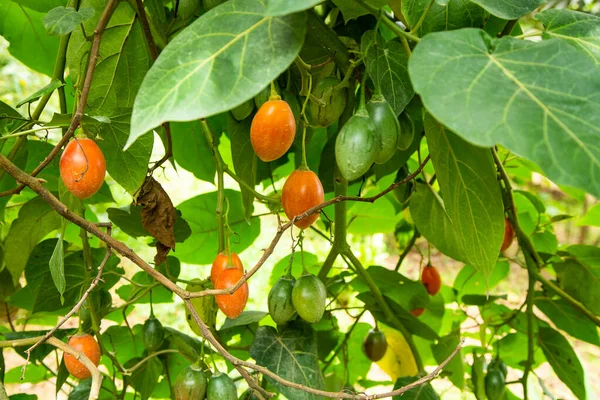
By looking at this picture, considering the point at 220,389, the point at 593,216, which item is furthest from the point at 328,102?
the point at 593,216

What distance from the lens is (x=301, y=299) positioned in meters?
0.61

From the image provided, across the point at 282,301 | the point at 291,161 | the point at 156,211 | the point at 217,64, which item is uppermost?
the point at 217,64

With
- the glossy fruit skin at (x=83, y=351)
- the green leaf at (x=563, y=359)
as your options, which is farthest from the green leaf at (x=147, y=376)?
the green leaf at (x=563, y=359)

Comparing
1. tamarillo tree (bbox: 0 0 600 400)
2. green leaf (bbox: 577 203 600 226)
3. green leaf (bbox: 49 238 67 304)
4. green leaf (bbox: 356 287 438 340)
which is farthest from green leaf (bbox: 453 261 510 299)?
green leaf (bbox: 49 238 67 304)

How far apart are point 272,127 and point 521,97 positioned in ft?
0.66

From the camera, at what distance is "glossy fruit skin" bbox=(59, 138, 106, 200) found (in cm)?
48

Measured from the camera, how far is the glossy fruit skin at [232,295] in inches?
21.2

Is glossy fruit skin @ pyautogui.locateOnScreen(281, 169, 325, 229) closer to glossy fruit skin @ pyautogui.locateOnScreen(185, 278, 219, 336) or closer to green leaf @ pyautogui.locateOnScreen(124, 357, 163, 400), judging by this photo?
glossy fruit skin @ pyautogui.locateOnScreen(185, 278, 219, 336)

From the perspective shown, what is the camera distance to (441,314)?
1.04 m

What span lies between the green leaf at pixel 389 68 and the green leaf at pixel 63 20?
226 millimetres

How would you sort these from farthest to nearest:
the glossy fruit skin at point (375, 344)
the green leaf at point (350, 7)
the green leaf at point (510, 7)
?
the glossy fruit skin at point (375, 344), the green leaf at point (350, 7), the green leaf at point (510, 7)

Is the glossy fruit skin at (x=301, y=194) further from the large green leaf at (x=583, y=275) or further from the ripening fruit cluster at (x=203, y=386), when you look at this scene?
the large green leaf at (x=583, y=275)

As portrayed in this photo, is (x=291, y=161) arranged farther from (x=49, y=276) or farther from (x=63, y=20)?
(x=63, y=20)

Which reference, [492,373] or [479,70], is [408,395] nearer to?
[492,373]
